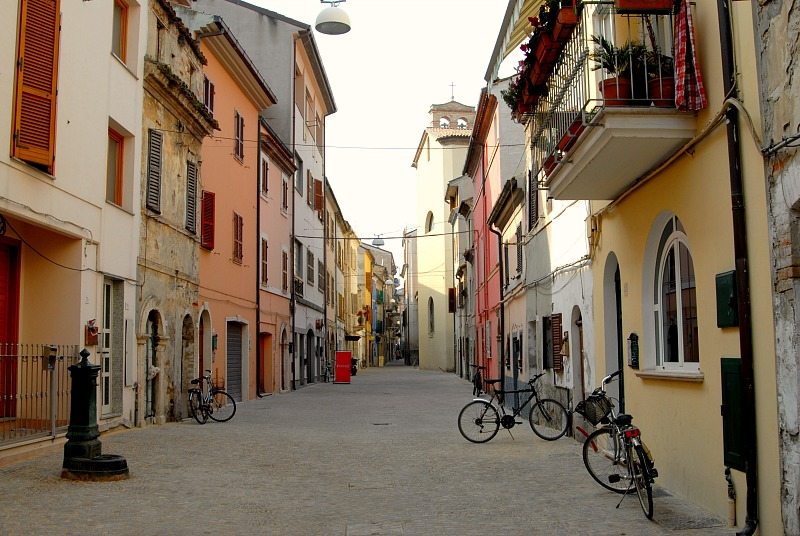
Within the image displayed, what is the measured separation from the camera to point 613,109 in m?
7.28

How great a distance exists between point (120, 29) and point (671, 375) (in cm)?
1130

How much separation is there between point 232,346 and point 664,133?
17309 millimetres

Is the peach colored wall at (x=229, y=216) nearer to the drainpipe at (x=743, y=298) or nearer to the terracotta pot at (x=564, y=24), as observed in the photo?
the terracotta pot at (x=564, y=24)

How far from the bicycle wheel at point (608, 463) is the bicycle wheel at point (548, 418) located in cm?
452

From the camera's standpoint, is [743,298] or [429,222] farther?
[429,222]

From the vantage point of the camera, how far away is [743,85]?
6293 millimetres

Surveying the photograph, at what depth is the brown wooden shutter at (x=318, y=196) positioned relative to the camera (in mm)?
37344

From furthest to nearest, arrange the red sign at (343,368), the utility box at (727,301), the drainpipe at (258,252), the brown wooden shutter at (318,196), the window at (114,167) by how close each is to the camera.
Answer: the brown wooden shutter at (318,196) → the red sign at (343,368) → the drainpipe at (258,252) → the window at (114,167) → the utility box at (727,301)

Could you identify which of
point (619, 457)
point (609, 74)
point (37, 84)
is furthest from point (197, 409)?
point (609, 74)

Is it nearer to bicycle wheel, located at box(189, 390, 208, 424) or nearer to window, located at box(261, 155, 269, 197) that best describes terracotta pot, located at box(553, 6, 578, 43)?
bicycle wheel, located at box(189, 390, 208, 424)

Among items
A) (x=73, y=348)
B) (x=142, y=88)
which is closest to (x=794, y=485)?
(x=73, y=348)

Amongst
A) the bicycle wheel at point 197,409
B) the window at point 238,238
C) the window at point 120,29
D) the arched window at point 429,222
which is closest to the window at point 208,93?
the window at point 238,238

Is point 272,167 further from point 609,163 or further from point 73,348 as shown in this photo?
point 609,163

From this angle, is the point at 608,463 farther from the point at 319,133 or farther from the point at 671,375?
the point at 319,133
